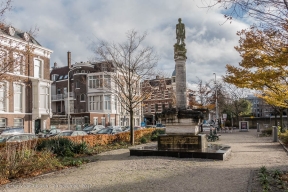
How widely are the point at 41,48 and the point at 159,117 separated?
28.8 m

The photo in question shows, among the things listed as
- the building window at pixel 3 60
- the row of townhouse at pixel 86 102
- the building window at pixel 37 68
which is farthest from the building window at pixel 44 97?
the building window at pixel 3 60

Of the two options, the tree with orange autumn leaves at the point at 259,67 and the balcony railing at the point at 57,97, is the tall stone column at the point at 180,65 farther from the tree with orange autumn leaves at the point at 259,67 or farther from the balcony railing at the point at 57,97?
the balcony railing at the point at 57,97

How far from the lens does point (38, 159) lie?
11477mm

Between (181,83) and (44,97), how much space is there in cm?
2930

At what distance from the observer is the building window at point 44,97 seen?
40.6m

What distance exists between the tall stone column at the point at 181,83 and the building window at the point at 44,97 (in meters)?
28.3

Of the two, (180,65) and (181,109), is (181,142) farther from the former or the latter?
(180,65)

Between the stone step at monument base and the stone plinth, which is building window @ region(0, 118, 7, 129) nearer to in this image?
the stone step at monument base

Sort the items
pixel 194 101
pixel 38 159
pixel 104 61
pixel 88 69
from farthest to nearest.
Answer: pixel 88 69, pixel 194 101, pixel 104 61, pixel 38 159

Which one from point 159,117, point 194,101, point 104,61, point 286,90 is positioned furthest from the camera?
point 194,101

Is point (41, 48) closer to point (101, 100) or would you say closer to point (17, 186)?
point (101, 100)

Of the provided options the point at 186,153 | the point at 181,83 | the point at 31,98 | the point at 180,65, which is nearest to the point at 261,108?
the point at 31,98

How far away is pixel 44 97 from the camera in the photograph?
136 ft

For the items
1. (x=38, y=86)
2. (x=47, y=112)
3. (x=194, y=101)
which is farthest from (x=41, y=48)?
(x=194, y=101)
